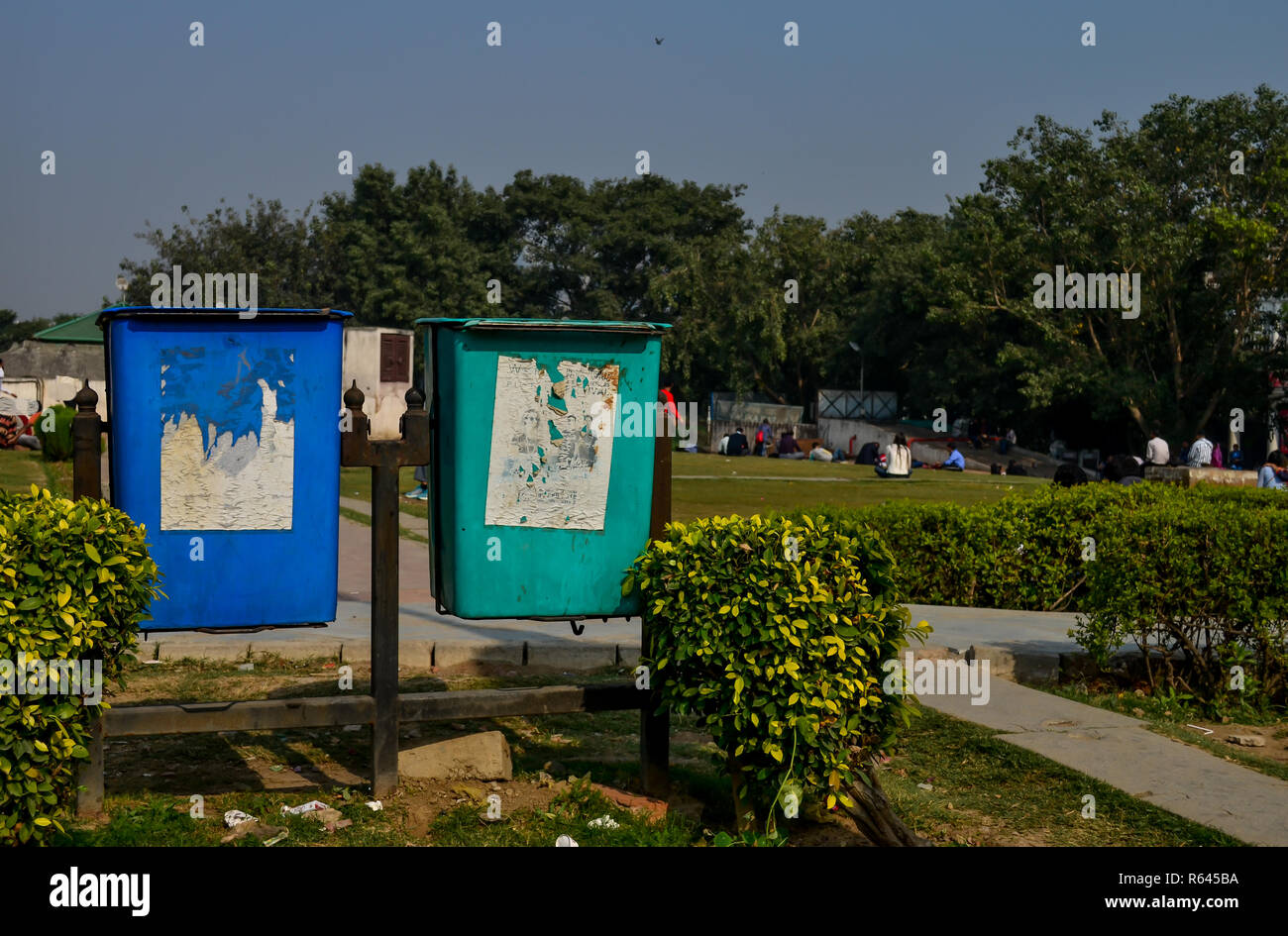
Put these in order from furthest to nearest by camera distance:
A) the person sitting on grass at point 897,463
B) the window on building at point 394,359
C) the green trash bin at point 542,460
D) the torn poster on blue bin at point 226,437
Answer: the window on building at point 394,359, the person sitting on grass at point 897,463, the green trash bin at point 542,460, the torn poster on blue bin at point 226,437

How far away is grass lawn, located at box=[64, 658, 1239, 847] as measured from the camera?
4836 millimetres

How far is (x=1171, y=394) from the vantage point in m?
35.5

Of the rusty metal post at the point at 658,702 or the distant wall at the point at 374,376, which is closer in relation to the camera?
the rusty metal post at the point at 658,702

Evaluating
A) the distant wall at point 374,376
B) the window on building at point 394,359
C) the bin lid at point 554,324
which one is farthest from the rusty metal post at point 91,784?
the window on building at point 394,359

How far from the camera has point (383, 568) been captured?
520 centimetres

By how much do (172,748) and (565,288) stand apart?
183ft

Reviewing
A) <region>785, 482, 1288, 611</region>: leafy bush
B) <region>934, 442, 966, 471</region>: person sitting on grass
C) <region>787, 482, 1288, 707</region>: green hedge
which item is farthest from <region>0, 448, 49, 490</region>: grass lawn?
<region>934, 442, 966, 471</region>: person sitting on grass

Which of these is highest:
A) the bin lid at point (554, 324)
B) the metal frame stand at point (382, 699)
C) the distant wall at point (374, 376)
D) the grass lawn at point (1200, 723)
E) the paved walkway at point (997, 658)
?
the distant wall at point (374, 376)

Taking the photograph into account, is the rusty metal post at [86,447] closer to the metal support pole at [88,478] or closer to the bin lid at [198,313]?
the metal support pole at [88,478]

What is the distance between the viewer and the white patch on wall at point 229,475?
16.3 ft

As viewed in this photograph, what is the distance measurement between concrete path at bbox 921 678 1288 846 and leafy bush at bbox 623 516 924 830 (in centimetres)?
141

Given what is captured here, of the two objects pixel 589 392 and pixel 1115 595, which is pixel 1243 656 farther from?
pixel 589 392

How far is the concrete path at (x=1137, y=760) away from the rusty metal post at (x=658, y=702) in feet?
6.28
